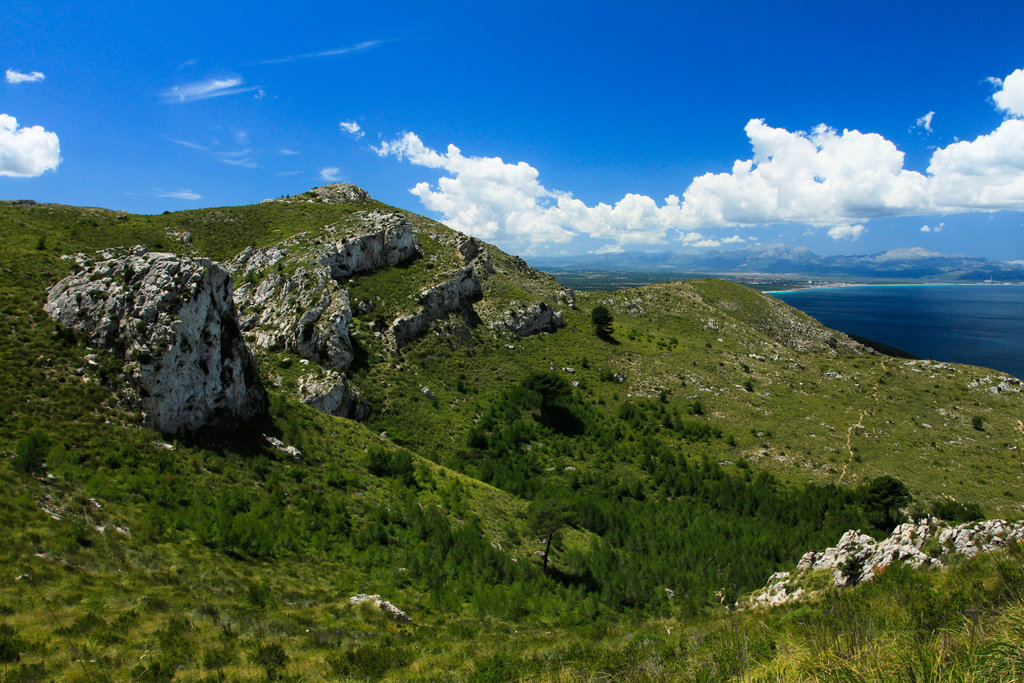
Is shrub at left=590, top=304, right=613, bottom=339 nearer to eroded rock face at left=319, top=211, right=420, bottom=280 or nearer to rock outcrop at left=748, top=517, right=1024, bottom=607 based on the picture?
eroded rock face at left=319, top=211, right=420, bottom=280

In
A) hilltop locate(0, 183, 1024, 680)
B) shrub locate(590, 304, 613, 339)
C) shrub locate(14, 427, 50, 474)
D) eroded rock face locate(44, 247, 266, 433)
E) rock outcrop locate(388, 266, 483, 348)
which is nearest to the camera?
hilltop locate(0, 183, 1024, 680)

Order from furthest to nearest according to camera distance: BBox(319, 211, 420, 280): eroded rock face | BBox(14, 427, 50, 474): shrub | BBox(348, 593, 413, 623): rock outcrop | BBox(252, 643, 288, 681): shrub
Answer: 1. BBox(319, 211, 420, 280): eroded rock face
2. BBox(348, 593, 413, 623): rock outcrop
3. BBox(14, 427, 50, 474): shrub
4. BBox(252, 643, 288, 681): shrub

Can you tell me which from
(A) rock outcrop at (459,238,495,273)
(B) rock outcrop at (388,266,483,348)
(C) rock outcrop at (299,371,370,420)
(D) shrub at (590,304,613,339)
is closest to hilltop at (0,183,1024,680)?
(C) rock outcrop at (299,371,370,420)

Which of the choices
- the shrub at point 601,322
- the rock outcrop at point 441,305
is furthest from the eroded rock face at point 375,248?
the shrub at point 601,322

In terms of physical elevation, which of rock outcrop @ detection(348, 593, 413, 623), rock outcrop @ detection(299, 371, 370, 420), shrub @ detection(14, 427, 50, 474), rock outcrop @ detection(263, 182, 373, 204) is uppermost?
rock outcrop @ detection(263, 182, 373, 204)

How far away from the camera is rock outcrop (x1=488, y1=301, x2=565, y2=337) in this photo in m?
60.8

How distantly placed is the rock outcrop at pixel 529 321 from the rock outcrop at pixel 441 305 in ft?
16.6

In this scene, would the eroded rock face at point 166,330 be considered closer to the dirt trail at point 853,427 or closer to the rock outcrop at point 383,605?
the rock outcrop at point 383,605

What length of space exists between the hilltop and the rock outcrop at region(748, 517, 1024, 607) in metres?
3.15

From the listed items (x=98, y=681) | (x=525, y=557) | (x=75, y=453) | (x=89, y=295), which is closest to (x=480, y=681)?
(x=98, y=681)

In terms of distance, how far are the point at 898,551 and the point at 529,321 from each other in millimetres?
50590

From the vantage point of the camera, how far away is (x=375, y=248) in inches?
2253

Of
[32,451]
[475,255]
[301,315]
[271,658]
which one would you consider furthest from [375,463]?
[475,255]

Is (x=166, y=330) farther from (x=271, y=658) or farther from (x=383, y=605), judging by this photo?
(x=271, y=658)
